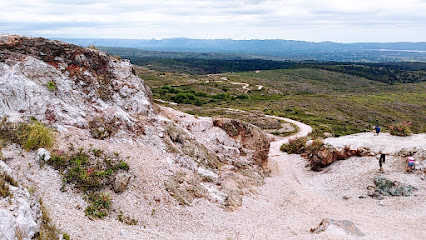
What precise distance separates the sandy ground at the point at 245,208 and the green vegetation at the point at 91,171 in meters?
0.53

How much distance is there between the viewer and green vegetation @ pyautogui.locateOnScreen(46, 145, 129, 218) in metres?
15.1

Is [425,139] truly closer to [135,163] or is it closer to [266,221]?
[266,221]

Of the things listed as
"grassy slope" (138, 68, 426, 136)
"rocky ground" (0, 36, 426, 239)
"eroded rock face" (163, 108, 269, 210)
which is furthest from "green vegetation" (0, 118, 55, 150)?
"grassy slope" (138, 68, 426, 136)

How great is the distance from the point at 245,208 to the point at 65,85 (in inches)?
635

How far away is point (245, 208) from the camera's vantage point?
20.6 meters

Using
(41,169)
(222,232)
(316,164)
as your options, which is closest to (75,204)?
(41,169)

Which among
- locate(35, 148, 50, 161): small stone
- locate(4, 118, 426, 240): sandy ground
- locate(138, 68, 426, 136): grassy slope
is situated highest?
locate(35, 148, 50, 161): small stone

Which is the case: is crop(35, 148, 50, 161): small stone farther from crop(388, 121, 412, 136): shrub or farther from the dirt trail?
crop(388, 121, 412, 136): shrub

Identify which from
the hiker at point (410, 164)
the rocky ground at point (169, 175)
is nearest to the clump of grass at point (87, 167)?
the rocky ground at point (169, 175)

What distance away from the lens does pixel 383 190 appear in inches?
933

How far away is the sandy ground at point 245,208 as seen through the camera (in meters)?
14.2

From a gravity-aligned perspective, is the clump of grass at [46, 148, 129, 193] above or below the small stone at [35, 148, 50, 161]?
below

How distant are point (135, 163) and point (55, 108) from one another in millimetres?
6806

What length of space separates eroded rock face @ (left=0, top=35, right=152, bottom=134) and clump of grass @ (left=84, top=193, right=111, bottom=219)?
21.7 ft
